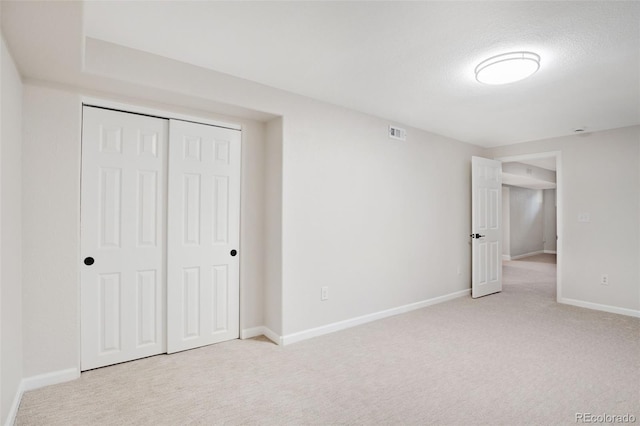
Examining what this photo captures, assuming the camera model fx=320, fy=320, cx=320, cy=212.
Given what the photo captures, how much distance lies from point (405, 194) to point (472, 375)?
7.57ft

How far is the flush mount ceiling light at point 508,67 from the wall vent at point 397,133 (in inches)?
58.7

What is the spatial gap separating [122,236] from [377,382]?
92.6 inches

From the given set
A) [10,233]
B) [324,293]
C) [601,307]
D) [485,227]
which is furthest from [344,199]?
[601,307]

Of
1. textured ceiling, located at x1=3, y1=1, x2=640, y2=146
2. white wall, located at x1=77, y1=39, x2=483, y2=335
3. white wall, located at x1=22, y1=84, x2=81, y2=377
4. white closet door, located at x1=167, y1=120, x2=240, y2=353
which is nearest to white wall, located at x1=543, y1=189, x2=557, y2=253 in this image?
white wall, located at x1=77, y1=39, x2=483, y2=335

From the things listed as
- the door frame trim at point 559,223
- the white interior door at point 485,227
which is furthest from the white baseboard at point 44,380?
the door frame trim at point 559,223

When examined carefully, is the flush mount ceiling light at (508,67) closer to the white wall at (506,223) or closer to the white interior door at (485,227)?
the white interior door at (485,227)

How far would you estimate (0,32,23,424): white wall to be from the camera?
1740mm

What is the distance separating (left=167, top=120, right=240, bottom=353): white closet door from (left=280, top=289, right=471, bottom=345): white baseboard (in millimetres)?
607

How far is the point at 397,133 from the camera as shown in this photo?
4.12 metres

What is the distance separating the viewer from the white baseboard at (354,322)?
3.16 m

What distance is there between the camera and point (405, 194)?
4.23m

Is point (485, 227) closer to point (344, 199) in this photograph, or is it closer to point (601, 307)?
point (601, 307)

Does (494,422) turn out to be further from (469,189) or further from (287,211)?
(469,189)

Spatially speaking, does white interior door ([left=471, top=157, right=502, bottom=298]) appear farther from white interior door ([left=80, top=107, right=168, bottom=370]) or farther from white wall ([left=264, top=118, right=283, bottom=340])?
white interior door ([left=80, top=107, right=168, bottom=370])
